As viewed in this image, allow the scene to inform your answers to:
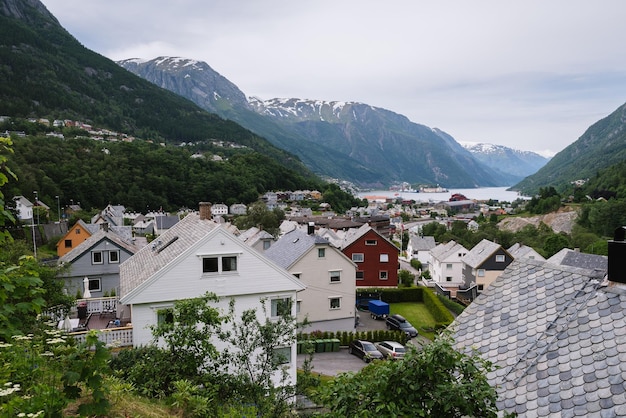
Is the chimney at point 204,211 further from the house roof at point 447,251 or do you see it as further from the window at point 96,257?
the house roof at point 447,251

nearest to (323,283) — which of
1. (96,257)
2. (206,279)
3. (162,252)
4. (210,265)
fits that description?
(162,252)

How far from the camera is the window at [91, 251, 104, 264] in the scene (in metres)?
38.0

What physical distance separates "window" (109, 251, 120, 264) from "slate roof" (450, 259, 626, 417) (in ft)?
121

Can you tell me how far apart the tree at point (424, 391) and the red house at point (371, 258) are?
45.4 m

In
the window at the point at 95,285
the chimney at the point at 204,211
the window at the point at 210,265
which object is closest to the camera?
the window at the point at 210,265

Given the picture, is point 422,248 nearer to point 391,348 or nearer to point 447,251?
point 447,251

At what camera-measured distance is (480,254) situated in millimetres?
63031

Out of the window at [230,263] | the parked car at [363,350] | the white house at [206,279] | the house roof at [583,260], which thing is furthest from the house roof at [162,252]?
the house roof at [583,260]

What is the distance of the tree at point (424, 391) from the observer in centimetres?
562

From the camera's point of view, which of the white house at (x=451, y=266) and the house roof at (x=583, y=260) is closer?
the house roof at (x=583, y=260)

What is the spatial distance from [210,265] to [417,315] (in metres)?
30.1

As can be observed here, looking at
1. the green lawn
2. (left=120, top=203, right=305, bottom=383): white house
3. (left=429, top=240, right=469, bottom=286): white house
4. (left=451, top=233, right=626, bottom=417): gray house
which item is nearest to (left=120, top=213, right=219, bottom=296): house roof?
Result: (left=120, top=203, right=305, bottom=383): white house

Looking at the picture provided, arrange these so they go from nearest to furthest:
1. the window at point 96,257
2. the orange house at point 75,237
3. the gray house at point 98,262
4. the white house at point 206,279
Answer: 1. the white house at point 206,279
2. the gray house at point 98,262
3. the window at point 96,257
4. the orange house at point 75,237

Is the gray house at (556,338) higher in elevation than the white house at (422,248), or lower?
higher
